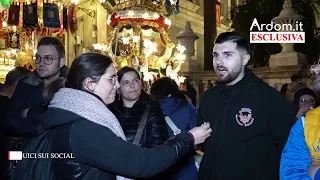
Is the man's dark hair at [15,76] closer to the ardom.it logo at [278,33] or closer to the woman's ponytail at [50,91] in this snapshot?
the woman's ponytail at [50,91]

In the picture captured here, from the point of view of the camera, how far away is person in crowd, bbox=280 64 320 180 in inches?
94.8

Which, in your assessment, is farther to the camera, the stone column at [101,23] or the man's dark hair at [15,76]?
the stone column at [101,23]

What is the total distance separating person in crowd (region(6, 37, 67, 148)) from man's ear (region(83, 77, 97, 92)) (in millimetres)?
1266

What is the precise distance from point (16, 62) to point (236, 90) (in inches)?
849

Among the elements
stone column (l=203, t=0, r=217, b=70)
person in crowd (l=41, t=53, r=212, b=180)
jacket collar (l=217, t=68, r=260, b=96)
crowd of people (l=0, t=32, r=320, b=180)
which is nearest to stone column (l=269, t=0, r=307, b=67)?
crowd of people (l=0, t=32, r=320, b=180)

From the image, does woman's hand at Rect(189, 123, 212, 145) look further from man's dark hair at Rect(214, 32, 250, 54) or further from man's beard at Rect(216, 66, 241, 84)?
man's dark hair at Rect(214, 32, 250, 54)

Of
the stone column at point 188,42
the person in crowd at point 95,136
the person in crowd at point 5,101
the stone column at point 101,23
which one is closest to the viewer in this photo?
the person in crowd at point 95,136

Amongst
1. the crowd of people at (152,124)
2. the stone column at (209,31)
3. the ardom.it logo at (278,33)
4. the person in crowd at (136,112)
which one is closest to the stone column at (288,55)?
the ardom.it logo at (278,33)

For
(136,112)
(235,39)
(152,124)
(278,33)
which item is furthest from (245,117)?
(278,33)

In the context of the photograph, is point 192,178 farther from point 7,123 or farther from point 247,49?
point 7,123

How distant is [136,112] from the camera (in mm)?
4145

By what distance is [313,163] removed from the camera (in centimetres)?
245

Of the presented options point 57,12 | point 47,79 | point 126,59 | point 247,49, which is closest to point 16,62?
point 57,12

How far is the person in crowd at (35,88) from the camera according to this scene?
368 cm
